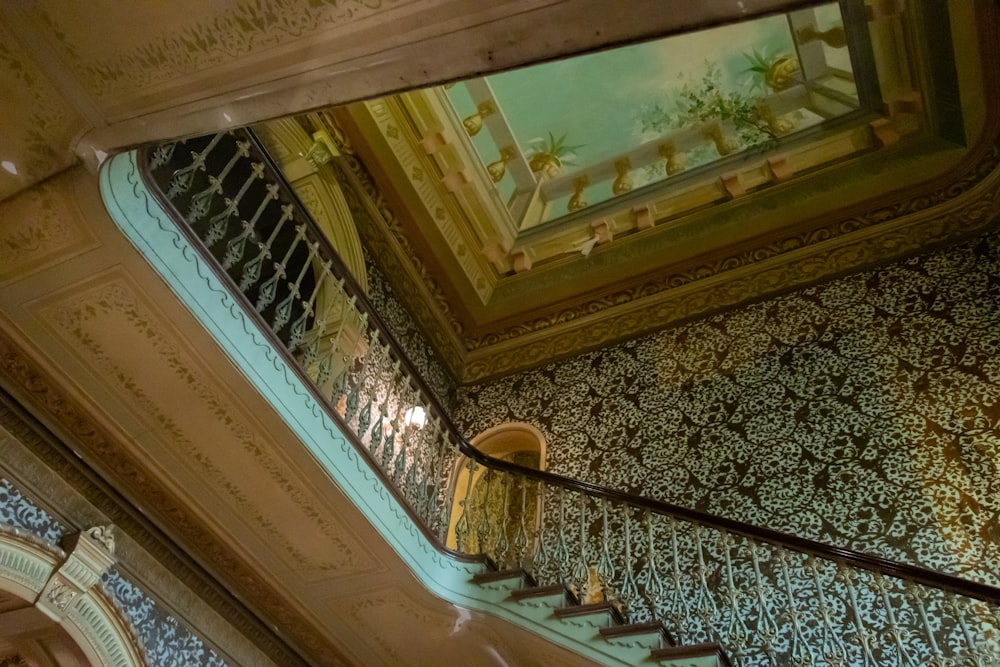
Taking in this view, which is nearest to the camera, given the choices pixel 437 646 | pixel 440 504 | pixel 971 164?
pixel 437 646

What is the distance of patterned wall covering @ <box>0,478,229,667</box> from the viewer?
4180 millimetres

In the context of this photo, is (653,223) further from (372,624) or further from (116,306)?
(116,306)

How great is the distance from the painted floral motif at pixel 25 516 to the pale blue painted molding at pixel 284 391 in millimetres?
1388

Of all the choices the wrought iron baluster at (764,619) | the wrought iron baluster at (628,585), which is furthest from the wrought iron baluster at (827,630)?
the wrought iron baluster at (628,585)

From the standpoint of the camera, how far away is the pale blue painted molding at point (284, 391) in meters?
3.67

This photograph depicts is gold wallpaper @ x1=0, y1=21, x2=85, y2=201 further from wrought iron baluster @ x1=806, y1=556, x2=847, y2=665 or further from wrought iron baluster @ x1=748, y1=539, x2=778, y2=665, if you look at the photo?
wrought iron baluster @ x1=806, y1=556, x2=847, y2=665

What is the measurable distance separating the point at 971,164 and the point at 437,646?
6041 mm

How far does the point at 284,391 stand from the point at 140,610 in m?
1.60

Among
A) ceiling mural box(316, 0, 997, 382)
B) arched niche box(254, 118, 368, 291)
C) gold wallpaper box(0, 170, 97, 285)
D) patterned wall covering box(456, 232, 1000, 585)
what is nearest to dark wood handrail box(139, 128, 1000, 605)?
gold wallpaper box(0, 170, 97, 285)

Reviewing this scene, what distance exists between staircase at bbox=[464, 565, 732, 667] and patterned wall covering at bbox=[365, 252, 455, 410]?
3013 mm

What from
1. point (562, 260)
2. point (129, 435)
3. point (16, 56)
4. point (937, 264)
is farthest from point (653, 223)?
point (16, 56)

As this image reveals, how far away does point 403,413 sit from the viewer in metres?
5.64

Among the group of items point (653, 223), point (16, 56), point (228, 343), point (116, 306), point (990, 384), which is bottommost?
point (990, 384)

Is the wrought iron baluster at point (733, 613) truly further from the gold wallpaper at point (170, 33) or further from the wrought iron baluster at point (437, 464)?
the gold wallpaper at point (170, 33)
